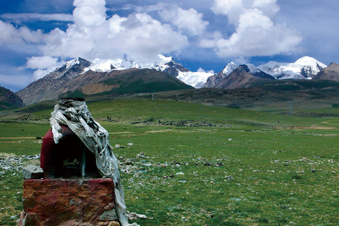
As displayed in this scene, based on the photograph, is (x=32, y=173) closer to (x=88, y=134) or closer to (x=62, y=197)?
(x=62, y=197)

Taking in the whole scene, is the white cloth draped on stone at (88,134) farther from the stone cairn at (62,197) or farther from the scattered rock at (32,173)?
the scattered rock at (32,173)

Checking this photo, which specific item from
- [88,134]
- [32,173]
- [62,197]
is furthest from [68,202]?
[88,134]

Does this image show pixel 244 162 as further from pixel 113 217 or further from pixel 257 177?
pixel 113 217

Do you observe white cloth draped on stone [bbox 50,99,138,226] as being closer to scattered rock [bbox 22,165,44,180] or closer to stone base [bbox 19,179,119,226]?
stone base [bbox 19,179,119,226]

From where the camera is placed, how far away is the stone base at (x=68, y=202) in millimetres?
7613

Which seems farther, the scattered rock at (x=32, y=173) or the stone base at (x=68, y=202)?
the scattered rock at (x=32, y=173)

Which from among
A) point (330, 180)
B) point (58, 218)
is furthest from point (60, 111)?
point (330, 180)

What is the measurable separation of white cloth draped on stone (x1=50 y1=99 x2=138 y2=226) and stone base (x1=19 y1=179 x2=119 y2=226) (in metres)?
0.47

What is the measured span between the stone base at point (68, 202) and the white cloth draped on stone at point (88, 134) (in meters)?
0.47

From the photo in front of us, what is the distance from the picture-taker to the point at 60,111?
27.6 ft

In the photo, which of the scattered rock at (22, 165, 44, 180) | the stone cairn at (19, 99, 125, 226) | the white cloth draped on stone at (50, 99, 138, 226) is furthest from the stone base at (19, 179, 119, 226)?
the white cloth draped on stone at (50, 99, 138, 226)

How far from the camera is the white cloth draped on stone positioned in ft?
26.5

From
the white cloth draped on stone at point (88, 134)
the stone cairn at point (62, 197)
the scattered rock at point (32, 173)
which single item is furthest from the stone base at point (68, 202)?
the white cloth draped on stone at point (88, 134)

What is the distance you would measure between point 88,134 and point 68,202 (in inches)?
80.1
